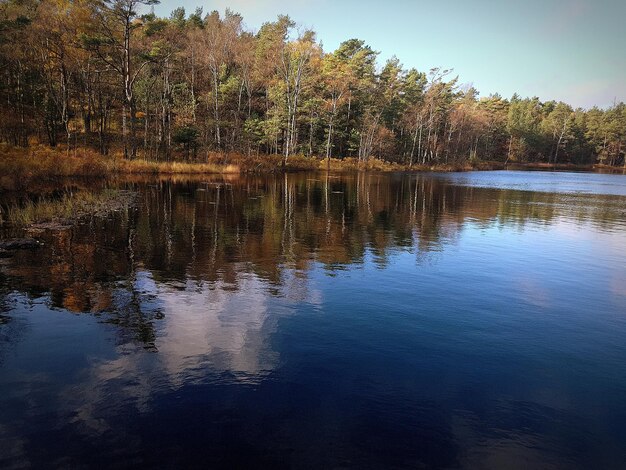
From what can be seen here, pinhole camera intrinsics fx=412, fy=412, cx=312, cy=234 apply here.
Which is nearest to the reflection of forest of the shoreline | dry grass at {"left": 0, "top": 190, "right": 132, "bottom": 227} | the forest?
dry grass at {"left": 0, "top": 190, "right": 132, "bottom": 227}

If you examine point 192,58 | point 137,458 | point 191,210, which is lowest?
point 137,458

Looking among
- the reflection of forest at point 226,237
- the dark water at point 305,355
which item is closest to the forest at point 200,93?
the reflection of forest at point 226,237

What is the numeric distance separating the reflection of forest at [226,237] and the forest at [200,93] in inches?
823

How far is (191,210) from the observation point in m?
24.1

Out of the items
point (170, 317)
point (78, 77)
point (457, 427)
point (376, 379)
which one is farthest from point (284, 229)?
point (78, 77)

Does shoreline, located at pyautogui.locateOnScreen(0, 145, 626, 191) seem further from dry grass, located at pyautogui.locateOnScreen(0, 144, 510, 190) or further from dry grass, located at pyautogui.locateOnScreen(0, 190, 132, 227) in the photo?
dry grass, located at pyautogui.locateOnScreen(0, 190, 132, 227)

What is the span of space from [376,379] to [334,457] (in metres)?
2.09

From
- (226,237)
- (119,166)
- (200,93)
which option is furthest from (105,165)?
(200,93)

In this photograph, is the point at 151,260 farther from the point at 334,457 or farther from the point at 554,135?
the point at 554,135

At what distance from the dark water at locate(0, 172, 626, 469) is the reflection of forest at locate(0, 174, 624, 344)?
0.12 m

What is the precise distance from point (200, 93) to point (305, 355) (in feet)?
226

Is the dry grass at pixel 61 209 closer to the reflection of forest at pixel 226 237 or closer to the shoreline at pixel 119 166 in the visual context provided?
the reflection of forest at pixel 226 237

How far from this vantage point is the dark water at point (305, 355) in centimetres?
559

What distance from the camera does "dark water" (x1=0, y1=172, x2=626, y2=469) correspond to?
220 inches
